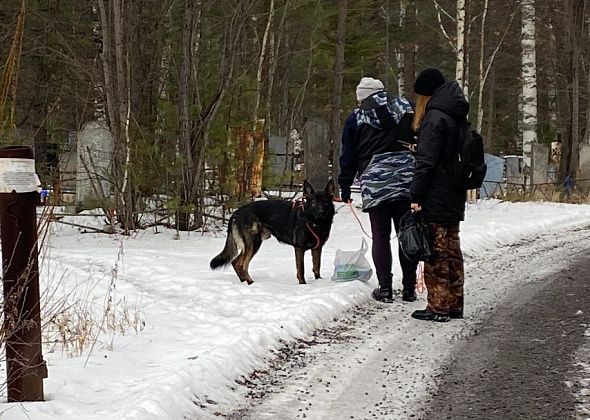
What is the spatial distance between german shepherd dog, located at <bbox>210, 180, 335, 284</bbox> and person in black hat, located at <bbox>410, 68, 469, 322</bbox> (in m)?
1.63

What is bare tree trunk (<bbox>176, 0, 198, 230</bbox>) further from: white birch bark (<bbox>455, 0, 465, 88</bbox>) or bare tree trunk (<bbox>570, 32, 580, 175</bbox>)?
bare tree trunk (<bbox>570, 32, 580, 175</bbox>)

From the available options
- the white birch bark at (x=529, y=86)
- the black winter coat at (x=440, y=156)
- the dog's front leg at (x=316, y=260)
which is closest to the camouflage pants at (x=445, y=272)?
the black winter coat at (x=440, y=156)

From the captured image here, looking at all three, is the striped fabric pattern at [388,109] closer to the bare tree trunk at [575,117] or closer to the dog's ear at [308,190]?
the dog's ear at [308,190]

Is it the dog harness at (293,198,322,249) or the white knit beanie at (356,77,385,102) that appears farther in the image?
the dog harness at (293,198,322,249)

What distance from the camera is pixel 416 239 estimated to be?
629cm

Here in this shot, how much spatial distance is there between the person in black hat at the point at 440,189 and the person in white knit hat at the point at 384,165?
0.60m

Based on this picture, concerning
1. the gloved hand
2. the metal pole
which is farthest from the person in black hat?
the metal pole

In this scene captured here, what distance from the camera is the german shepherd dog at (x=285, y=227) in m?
7.85

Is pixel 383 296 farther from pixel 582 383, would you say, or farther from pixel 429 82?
pixel 582 383

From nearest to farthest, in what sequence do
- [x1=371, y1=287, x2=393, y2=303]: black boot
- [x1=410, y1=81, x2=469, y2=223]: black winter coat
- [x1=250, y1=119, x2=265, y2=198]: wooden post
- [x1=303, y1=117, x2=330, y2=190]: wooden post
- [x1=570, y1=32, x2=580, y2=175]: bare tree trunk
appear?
[x1=410, y1=81, x2=469, y2=223]: black winter coat, [x1=371, y1=287, x2=393, y2=303]: black boot, [x1=250, y1=119, x2=265, y2=198]: wooden post, [x1=303, y1=117, x2=330, y2=190]: wooden post, [x1=570, y1=32, x2=580, y2=175]: bare tree trunk

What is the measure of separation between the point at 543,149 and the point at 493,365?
18.0 m

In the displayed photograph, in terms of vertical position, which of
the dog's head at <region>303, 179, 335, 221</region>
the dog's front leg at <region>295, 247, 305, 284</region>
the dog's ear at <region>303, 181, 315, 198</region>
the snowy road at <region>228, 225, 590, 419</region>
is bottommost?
the snowy road at <region>228, 225, 590, 419</region>

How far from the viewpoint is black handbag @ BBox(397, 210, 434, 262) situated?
6266mm

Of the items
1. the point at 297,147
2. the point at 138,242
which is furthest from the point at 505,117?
the point at 138,242
